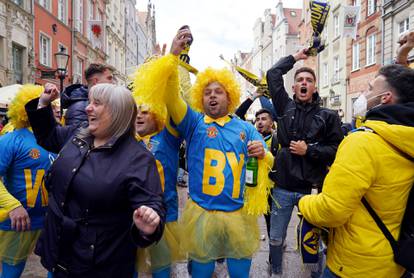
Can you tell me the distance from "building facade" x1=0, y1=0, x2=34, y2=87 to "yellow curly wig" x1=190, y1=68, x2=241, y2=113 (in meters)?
11.3

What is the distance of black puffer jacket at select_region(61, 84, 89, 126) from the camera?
2.67 m

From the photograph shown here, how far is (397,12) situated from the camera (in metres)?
15.3

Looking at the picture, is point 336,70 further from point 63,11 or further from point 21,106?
point 21,106

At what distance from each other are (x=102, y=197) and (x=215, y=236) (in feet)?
3.78

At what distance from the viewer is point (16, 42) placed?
12945mm

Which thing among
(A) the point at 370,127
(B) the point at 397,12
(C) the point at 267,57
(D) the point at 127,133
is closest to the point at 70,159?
(D) the point at 127,133

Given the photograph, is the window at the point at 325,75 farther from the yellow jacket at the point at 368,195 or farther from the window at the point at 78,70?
the yellow jacket at the point at 368,195

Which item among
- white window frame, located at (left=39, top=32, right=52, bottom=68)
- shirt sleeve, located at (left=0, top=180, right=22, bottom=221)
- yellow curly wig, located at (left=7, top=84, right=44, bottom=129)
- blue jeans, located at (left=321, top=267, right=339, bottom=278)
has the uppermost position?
white window frame, located at (left=39, top=32, right=52, bottom=68)

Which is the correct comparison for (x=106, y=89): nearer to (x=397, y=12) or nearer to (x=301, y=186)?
(x=301, y=186)

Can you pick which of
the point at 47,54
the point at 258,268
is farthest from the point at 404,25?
the point at 47,54

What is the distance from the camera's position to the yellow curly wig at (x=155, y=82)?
2434 mm

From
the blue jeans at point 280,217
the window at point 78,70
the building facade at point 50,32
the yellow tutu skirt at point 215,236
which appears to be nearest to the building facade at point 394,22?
the blue jeans at point 280,217

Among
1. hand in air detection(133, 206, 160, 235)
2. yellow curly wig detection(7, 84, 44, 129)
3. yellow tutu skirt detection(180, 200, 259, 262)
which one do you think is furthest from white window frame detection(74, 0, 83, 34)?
hand in air detection(133, 206, 160, 235)

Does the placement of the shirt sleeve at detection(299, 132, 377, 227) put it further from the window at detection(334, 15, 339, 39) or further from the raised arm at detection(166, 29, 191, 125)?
the window at detection(334, 15, 339, 39)
